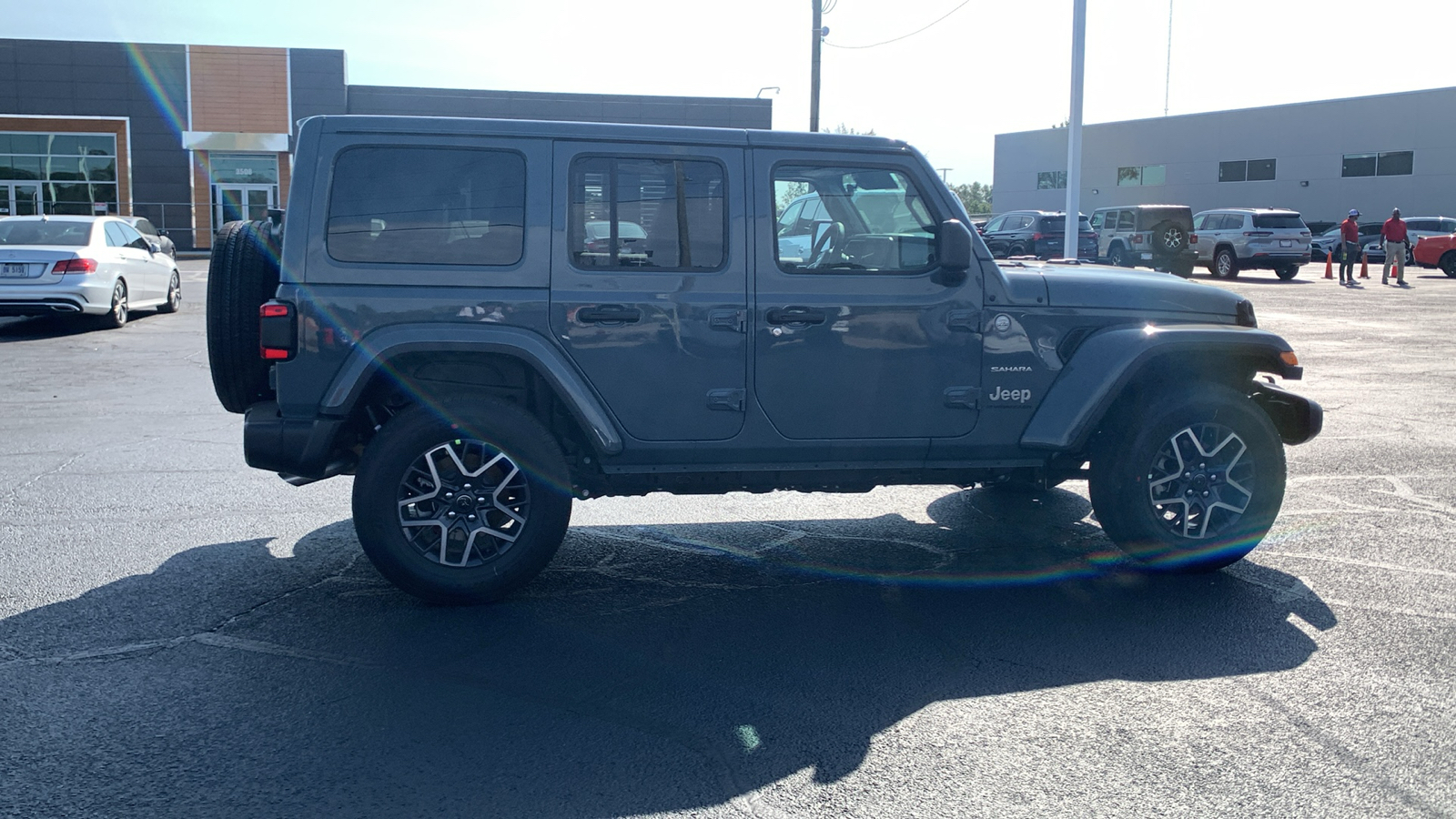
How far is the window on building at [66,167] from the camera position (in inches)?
1650

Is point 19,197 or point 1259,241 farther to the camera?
point 19,197

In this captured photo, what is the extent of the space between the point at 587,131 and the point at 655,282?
2.32 ft

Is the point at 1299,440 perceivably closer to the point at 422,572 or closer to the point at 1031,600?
the point at 1031,600

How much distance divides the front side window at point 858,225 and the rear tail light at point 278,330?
81.4 inches

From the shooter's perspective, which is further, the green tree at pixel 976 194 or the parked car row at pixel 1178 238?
the green tree at pixel 976 194

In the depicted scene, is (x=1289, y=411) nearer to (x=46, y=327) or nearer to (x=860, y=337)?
(x=860, y=337)

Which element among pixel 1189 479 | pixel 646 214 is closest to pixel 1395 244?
pixel 1189 479

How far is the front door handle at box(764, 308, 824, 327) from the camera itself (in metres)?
5.15

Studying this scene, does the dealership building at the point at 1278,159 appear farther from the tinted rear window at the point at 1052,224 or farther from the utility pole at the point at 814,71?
the utility pole at the point at 814,71

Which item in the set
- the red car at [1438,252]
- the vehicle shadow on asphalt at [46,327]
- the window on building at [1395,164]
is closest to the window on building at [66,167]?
the vehicle shadow on asphalt at [46,327]

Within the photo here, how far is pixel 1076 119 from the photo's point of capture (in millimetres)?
18359

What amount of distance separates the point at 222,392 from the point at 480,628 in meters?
1.65

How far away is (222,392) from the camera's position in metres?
5.23

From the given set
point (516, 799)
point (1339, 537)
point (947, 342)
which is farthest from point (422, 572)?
point (1339, 537)
